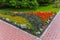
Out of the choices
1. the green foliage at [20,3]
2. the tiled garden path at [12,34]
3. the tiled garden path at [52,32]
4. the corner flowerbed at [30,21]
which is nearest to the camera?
the tiled garden path at [12,34]

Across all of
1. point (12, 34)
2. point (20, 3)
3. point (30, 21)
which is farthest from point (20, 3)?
point (12, 34)

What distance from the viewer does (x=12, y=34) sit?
7980 mm

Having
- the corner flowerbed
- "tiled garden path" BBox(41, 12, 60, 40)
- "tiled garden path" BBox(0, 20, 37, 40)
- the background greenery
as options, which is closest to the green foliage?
the background greenery

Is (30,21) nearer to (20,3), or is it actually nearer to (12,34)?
(12,34)

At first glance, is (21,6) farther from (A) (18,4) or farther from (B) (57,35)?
(B) (57,35)

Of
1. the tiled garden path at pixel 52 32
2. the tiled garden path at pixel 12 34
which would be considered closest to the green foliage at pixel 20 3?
the tiled garden path at pixel 52 32

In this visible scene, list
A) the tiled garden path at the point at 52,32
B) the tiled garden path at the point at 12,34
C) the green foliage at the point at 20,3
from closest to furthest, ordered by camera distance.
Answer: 1. the tiled garden path at the point at 12,34
2. the tiled garden path at the point at 52,32
3. the green foliage at the point at 20,3

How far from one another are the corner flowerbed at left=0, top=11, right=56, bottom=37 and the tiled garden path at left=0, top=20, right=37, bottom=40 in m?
0.26

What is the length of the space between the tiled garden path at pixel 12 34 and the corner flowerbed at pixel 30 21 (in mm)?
264

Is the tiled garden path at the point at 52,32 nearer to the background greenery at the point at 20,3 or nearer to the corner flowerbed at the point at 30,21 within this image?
the corner flowerbed at the point at 30,21

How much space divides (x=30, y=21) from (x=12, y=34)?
1382 millimetres

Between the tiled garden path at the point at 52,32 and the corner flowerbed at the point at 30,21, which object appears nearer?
the tiled garden path at the point at 52,32

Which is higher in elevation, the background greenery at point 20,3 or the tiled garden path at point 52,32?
the tiled garden path at point 52,32

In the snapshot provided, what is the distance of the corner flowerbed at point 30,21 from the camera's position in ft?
27.3
